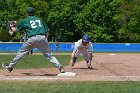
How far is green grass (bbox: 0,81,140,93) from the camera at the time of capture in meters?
8.30

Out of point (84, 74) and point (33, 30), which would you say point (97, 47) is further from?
point (33, 30)

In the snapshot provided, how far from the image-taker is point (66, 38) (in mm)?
59938

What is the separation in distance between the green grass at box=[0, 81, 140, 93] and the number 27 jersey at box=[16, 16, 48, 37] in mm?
1894

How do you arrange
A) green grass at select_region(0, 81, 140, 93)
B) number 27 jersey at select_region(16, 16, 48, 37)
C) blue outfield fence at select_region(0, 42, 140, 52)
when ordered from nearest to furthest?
green grass at select_region(0, 81, 140, 93) < number 27 jersey at select_region(16, 16, 48, 37) < blue outfield fence at select_region(0, 42, 140, 52)

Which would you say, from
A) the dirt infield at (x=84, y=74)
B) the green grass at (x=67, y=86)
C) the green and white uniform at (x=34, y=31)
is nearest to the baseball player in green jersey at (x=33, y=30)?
the green and white uniform at (x=34, y=31)

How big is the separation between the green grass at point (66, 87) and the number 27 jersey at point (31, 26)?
1894 mm

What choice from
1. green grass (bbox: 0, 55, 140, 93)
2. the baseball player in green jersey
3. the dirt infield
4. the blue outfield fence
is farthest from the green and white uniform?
the blue outfield fence

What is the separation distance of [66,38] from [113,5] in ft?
27.8

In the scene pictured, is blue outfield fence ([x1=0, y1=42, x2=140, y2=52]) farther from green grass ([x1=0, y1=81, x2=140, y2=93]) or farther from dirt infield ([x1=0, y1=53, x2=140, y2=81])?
green grass ([x1=0, y1=81, x2=140, y2=93])

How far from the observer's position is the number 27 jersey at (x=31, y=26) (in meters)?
11.0

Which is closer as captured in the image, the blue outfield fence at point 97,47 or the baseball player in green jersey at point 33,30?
the baseball player in green jersey at point 33,30

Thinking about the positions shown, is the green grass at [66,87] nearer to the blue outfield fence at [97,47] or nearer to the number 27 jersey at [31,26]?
the number 27 jersey at [31,26]

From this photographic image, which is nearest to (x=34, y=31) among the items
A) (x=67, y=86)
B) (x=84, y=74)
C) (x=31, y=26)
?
(x=31, y=26)

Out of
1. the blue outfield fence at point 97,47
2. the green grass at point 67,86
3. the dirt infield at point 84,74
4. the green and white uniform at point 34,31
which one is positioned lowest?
the blue outfield fence at point 97,47
